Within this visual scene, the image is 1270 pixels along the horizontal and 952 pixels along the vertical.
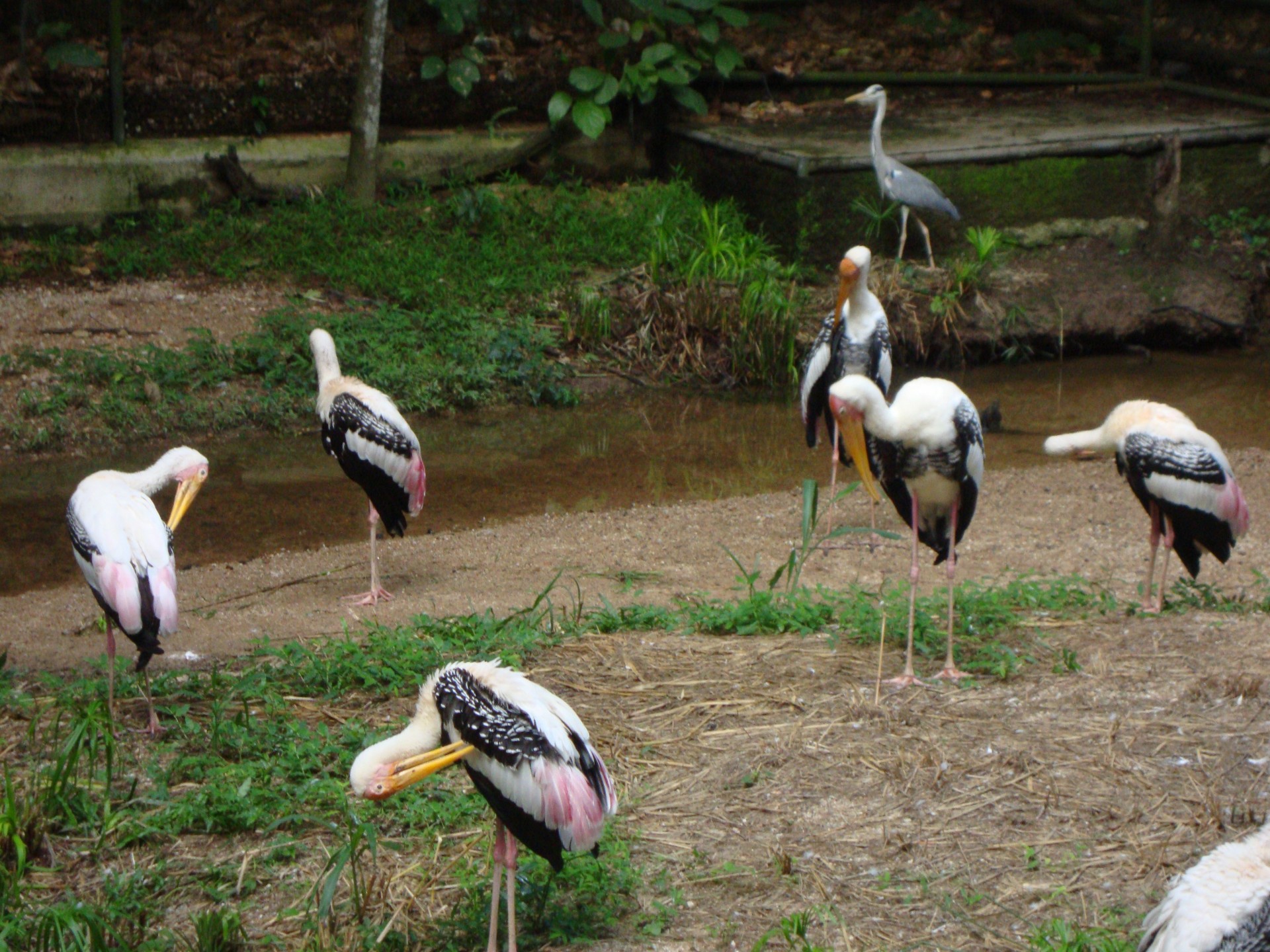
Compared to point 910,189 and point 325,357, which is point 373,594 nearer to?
point 325,357

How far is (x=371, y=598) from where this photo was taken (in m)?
5.86

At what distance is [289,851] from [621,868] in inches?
32.7

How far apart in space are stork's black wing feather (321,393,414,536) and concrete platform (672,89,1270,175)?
5.06 metres

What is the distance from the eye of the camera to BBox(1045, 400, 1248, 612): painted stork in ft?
17.1

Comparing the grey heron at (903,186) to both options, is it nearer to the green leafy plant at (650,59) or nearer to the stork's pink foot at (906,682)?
the green leafy plant at (650,59)

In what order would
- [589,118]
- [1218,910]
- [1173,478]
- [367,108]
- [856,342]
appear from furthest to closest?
1. [589,118]
2. [367,108]
3. [856,342]
4. [1173,478]
5. [1218,910]

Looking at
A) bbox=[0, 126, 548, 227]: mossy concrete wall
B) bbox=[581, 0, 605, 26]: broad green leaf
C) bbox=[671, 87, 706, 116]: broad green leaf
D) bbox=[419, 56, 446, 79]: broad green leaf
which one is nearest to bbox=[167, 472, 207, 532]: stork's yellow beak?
bbox=[0, 126, 548, 227]: mossy concrete wall

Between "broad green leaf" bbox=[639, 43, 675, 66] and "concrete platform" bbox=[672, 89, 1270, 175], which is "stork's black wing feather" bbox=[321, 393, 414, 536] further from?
"broad green leaf" bbox=[639, 43, 675, 66]

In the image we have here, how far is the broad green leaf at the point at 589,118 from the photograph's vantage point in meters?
11.0

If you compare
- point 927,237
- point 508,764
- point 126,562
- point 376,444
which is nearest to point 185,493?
point 126,562

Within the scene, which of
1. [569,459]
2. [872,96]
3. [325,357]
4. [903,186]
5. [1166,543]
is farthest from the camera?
[872,96]

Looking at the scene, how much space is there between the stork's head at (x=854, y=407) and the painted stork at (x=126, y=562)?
2141 millimetres

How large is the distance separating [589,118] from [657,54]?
842mm

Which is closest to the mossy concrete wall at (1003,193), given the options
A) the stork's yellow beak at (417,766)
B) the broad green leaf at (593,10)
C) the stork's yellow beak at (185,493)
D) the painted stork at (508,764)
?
the broad green leaf at (593,10)
